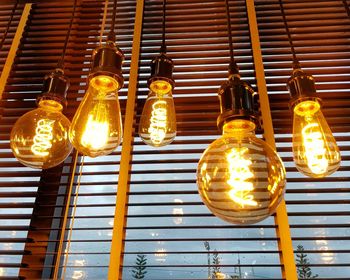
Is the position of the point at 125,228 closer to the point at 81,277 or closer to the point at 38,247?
the point at 81,277

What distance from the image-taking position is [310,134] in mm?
1054

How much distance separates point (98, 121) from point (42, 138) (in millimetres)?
A: 190

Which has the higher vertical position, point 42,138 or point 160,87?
point 160,87

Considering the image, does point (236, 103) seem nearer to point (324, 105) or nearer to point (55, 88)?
point (55, 88)

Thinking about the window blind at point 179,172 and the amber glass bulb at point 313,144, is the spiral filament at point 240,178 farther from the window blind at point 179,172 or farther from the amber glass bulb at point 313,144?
the window blind at point 179,172

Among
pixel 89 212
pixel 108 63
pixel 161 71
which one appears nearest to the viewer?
pixel 108 63

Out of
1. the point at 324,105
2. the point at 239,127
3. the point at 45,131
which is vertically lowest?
the point at 239,127

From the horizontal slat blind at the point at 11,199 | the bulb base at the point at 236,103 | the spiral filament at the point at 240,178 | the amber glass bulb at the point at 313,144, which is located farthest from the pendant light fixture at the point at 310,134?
the horizontal slat blind at the point at 11,199

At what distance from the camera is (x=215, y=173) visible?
0.78 m

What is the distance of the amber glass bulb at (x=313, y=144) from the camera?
1014mm

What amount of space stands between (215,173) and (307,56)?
152 cm

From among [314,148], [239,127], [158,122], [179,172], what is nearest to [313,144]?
[314,148]

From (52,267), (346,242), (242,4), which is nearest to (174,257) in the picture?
(52,267)

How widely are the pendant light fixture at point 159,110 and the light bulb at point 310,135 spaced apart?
0.40 m
